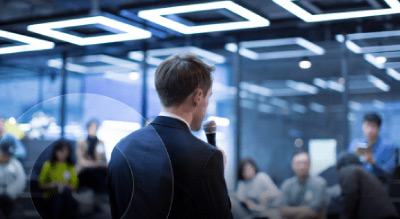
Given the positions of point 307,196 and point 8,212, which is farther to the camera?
point 307,196

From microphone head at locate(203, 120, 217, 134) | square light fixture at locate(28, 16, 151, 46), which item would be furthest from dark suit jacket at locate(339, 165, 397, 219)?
microphone head at locate(203, 120, 217, 134)

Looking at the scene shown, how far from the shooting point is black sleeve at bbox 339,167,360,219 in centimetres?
484

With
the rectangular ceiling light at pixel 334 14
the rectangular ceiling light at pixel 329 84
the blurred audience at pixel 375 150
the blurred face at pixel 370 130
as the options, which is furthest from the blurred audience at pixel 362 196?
the rectangular ceiling light at pixel 334 14

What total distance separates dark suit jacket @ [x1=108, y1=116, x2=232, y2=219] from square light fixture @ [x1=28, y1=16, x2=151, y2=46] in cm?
537

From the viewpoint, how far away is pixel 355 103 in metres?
6.30

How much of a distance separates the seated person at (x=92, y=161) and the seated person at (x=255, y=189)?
547 centimetres

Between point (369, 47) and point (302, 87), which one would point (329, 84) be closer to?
point (302, 87)

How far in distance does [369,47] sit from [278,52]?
3.67 ft

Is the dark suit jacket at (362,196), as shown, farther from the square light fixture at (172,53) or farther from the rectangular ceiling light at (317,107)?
the square light fixture at (172,53)

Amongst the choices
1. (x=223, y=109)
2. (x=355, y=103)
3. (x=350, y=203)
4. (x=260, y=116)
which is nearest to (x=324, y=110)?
(x=355, y=103)

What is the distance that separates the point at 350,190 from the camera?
487 cm

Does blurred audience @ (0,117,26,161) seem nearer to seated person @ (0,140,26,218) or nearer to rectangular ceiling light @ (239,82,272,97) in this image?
seated person @ (0,140,26,218)

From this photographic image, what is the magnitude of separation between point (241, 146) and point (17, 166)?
6.11m

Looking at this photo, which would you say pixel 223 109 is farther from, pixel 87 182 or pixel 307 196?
pixel 87 182
